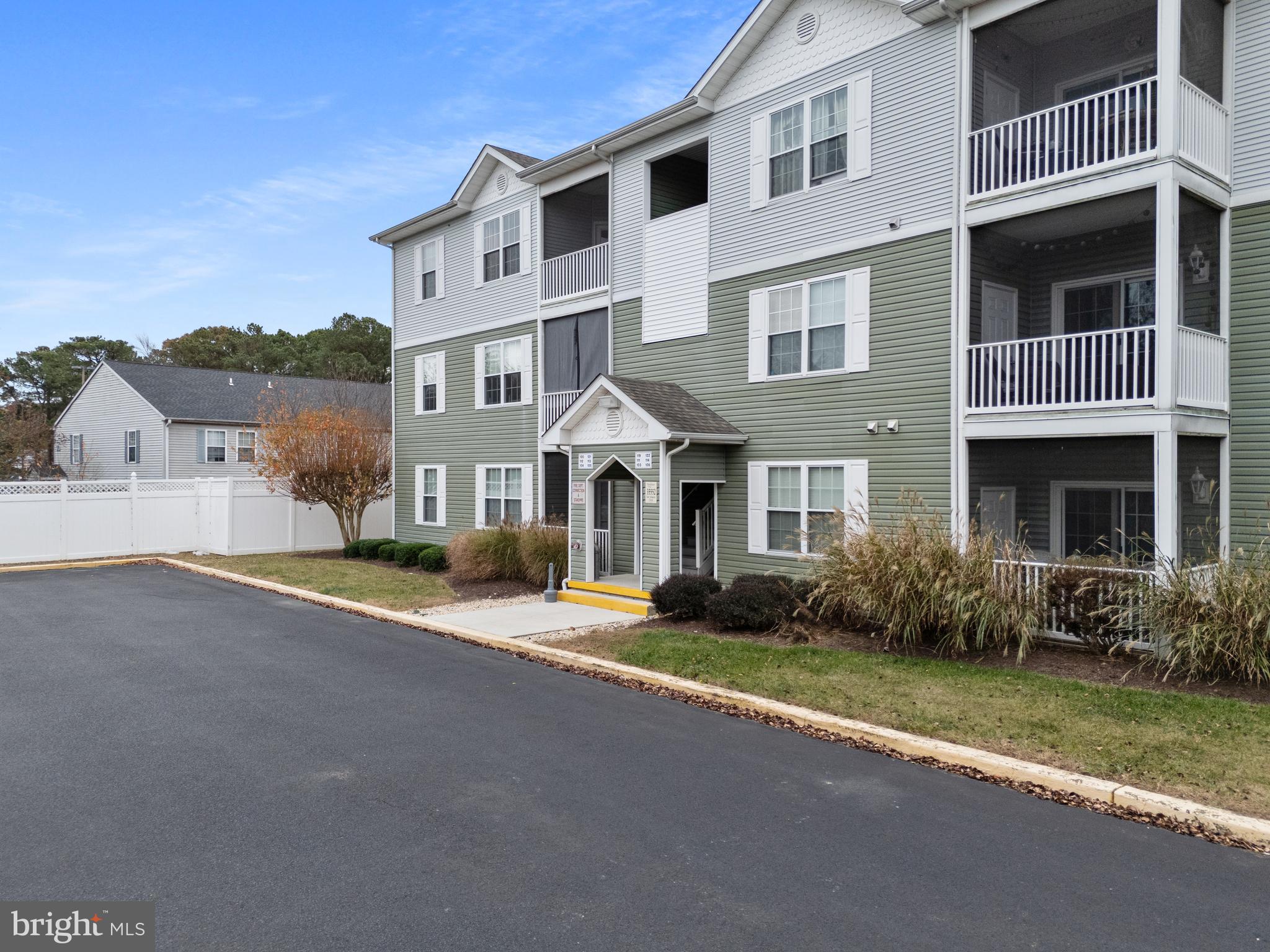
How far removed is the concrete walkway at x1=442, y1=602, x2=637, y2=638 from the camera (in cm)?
1238

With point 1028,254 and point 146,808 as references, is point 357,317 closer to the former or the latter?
point 1028,254

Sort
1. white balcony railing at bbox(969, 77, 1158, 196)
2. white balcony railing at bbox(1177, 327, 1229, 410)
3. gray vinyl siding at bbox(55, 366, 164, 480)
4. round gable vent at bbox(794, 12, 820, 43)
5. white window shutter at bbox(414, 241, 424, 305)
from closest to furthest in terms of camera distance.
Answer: white balcony railing at bbox(1177, 327, 1229, 410), white balcony railing at bbox(969, 77, 1158, 196), round gable vent at bbox(794, 12, 820, 43), white window shutter at bbox(414, 241, 424, 305), gray vinyl siding at bbox(55, 366, 164, 480)

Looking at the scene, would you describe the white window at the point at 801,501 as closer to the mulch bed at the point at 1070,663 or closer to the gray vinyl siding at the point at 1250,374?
the mulch bed at the point at 1070,663

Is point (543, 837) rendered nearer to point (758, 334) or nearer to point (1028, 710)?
point (1028, 710)

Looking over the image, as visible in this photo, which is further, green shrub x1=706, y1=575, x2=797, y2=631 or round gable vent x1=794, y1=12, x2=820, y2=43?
round gable vent x1=794, y1=12, x2=820, y2=43

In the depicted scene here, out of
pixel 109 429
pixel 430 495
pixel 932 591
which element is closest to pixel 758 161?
pixel 932 591

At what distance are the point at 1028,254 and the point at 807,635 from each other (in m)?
7.41

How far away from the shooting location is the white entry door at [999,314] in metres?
13.2

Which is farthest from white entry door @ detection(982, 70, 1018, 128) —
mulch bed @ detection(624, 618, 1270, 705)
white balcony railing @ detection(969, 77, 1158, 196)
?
mulch bed @ detection(624, 618, 1270, 705)

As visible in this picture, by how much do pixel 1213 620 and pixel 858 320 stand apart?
21.9 ft

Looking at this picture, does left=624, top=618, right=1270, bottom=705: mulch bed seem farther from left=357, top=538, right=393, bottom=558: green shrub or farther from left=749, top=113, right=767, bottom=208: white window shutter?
left=357, top=538, right=393, bottom=558: green shrub

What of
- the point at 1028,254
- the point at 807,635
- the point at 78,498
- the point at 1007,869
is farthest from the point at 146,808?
the point at 78,498

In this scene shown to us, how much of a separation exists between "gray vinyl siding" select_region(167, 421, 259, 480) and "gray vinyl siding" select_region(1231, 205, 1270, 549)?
31.4m

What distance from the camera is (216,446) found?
34.8 meters
